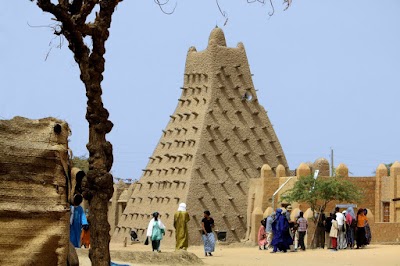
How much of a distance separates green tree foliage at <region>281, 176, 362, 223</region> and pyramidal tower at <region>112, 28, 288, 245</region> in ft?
34.4

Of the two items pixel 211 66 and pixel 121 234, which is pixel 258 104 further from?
pixel 121 234

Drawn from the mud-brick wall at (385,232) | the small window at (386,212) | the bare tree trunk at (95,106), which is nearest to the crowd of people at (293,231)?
the mud-brick wall at (385,232)

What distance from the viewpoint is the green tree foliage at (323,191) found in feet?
124

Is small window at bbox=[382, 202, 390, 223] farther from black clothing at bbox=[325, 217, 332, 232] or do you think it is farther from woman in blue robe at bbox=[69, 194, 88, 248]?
woman in blue robe at bbox=[69, 194, 88, 248]

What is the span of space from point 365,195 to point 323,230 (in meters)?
9.64

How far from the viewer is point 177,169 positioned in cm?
5119

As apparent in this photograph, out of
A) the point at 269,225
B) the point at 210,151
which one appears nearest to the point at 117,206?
the point at 210,151

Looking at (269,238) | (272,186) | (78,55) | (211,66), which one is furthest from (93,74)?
(211,66)

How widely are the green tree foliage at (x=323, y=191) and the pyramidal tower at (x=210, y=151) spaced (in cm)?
1048

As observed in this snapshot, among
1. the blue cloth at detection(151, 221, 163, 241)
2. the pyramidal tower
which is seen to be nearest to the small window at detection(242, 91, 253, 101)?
the pyramidal tower

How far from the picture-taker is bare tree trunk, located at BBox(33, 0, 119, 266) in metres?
12.0

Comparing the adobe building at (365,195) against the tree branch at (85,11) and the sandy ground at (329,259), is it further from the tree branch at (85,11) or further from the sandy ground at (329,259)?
the tree branch at (85,11)

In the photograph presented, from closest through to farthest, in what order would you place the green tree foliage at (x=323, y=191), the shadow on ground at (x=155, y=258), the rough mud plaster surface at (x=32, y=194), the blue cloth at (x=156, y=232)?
the rough mud plaster surface at (x=32, y=194)
the shadow on ground at (x=155, y=258)
the blue cloth at (x=156, y=232)
the green tree foliage at (x=323, y=191)

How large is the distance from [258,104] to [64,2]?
42655 mm
